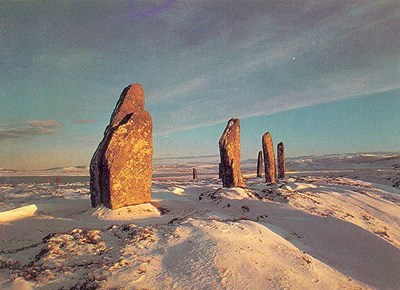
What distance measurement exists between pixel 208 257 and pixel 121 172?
478cm

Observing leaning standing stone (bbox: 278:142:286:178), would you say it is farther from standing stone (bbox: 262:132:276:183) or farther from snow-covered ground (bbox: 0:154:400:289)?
snow-covered ground (bbox: 0:154:400:289)

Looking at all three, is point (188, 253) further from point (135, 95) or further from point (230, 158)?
point (230, 158)

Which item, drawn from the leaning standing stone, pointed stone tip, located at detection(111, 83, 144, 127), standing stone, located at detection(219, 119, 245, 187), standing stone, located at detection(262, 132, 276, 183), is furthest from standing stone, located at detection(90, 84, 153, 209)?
the leaning standing stone

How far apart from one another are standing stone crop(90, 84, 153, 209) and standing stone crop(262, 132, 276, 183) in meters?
11.0

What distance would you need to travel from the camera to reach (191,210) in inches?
336

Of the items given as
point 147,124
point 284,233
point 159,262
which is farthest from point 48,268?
point 147,124

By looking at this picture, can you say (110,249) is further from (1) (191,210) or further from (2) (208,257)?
(1) (191,210)

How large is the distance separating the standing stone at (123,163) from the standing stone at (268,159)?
1101 centimetres

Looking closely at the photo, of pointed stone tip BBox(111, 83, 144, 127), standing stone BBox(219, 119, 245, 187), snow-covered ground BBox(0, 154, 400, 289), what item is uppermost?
pointed stone tip BBox(111, 83, 144, 127)

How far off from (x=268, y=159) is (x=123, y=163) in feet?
40.1

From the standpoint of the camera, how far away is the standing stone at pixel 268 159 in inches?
709

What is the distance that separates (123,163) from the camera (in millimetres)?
7836

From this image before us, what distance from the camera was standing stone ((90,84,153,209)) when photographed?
24.8ft

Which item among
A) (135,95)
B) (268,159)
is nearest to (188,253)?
(135,95)
